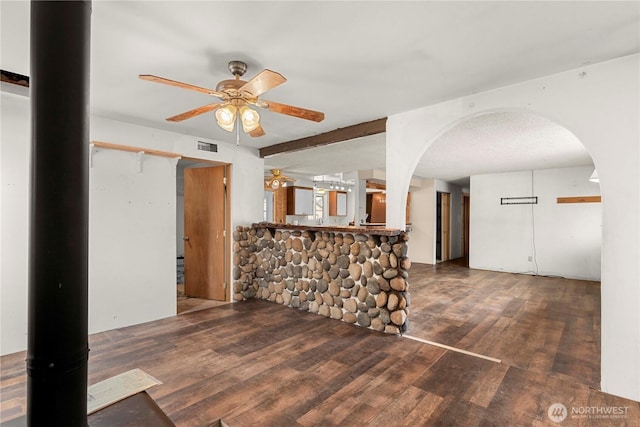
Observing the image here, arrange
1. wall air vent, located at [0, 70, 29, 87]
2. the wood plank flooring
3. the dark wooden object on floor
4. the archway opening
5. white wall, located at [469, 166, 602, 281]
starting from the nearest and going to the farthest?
the dark wooden object on floor → wall air vent, located at [0, 70, 29, 87] → the wood plank flooring → the archway opening → white wall, located at [469, 166, 602, 281]

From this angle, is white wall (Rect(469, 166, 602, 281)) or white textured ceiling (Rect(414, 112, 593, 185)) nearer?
white textured ceiling (Rect(414, 112, 593, 185))

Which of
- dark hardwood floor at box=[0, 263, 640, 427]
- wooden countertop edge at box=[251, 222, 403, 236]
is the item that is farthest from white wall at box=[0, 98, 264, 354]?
wooden countertop edge at box=[251, 222, 403, 236]

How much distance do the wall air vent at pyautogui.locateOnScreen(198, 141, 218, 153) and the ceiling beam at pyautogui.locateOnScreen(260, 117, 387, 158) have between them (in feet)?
2.50

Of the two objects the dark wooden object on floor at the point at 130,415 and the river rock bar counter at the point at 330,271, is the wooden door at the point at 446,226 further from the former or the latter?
the dark wooden object on floor at the point at 130,415

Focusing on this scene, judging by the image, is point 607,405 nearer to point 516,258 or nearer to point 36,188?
point 36,188

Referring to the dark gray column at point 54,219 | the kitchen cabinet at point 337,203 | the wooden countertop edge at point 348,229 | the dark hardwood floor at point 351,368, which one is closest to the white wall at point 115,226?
the dark hardwood floor at point 351,368

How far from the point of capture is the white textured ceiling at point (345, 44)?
1612 mm

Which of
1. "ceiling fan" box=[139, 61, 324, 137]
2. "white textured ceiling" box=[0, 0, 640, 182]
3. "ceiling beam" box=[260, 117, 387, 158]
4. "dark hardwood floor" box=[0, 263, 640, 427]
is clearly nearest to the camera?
"white textured ceiling" box=[0, 0, 640, 182]

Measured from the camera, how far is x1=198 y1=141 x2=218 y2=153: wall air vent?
4238 millimetres

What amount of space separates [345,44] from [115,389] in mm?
2174

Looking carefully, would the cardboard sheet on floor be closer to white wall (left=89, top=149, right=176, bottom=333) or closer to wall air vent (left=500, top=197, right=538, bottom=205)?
white wall (left=89, top=149, right=176, bottom=333)

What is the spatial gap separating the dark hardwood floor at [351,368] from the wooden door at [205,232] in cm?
73

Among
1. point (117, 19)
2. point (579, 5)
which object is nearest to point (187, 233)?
point (117, 19)

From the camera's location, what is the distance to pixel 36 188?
870 millimetres
